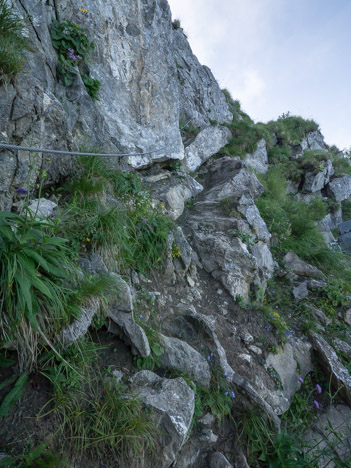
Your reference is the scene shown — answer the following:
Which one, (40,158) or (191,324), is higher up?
(40,158)

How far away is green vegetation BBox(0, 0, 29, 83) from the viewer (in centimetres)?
296

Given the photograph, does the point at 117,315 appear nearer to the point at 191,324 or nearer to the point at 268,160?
the point at 191,324

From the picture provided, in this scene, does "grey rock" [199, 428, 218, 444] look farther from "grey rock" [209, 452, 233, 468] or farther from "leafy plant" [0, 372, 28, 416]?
"leafy plant" [0, 372, 28, 416]

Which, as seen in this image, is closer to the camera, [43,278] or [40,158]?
[43,278]

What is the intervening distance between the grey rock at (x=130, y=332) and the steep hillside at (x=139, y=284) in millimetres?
16

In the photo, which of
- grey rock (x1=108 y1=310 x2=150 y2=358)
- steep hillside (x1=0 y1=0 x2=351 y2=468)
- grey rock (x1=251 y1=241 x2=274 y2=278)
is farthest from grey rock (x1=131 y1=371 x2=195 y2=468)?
grey rock (x1=251 y1=241 x2=274 y2=278)

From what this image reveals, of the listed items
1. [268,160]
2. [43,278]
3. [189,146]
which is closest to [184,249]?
[43,278]

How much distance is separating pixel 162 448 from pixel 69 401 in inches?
35.1

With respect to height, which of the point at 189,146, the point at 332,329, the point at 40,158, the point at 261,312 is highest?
the point at 189,146

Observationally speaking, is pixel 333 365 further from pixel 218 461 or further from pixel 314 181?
pixel 314 181

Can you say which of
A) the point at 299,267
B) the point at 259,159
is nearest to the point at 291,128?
the point at 259,159

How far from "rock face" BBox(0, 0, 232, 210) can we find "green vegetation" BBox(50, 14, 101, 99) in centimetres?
12

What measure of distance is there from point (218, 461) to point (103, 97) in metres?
5.74

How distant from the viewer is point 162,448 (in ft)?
7.45
